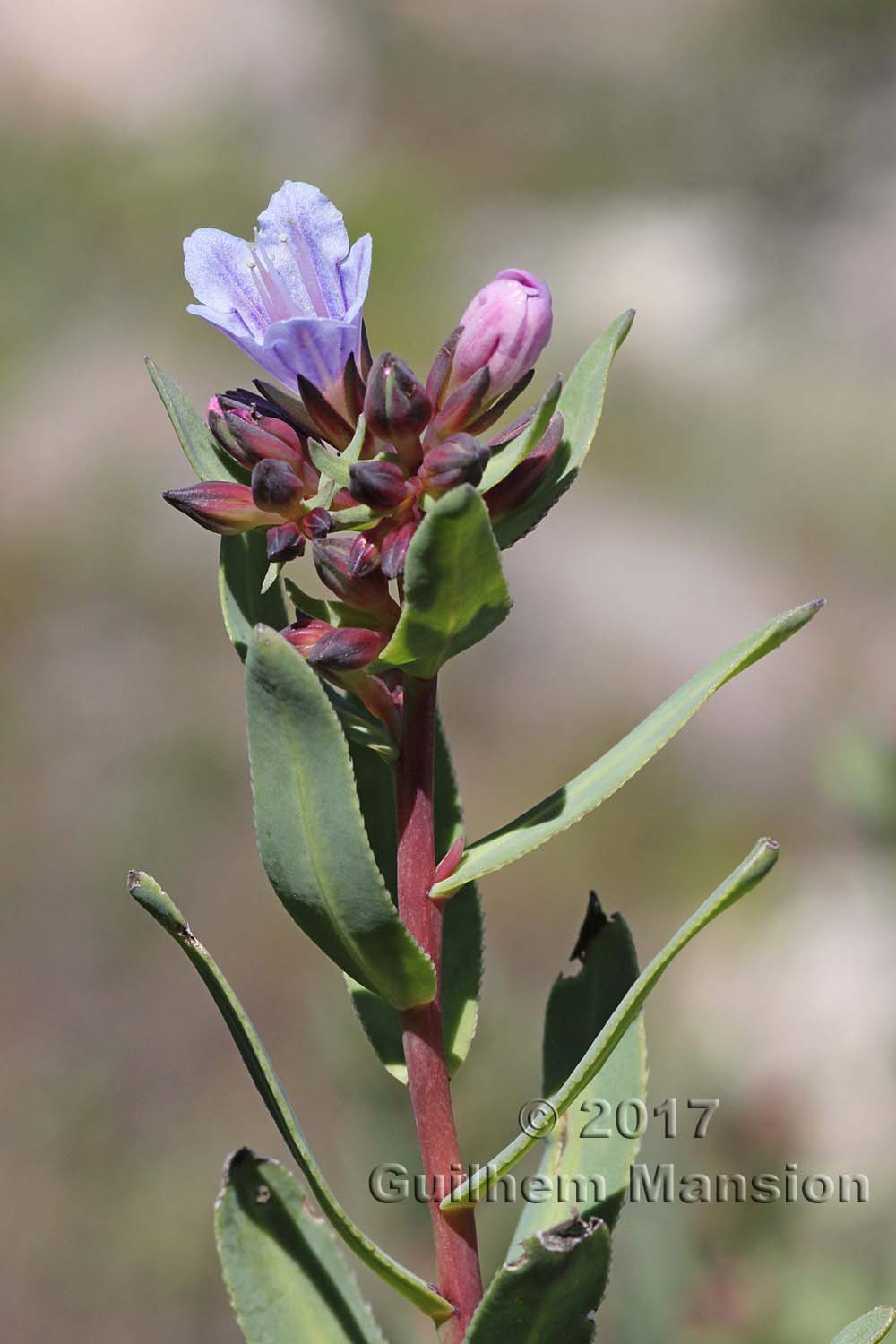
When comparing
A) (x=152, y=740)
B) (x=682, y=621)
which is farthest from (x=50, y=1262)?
(x=682, y=621)

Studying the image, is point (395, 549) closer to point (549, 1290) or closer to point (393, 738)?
point (393, 738)

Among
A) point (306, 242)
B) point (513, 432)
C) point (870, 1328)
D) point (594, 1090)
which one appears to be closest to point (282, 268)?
point (306, 242)

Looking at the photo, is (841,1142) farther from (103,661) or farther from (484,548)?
(103,661)

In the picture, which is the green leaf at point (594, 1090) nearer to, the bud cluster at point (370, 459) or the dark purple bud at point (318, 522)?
the bud cluster at point (370, 459)

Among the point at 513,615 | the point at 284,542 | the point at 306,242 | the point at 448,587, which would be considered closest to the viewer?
the point at 448,587

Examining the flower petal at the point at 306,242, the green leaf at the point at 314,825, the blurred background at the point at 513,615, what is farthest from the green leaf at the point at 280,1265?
the blurred background at the point at 513,615

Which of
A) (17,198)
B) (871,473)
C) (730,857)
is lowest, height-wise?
(730,857)
